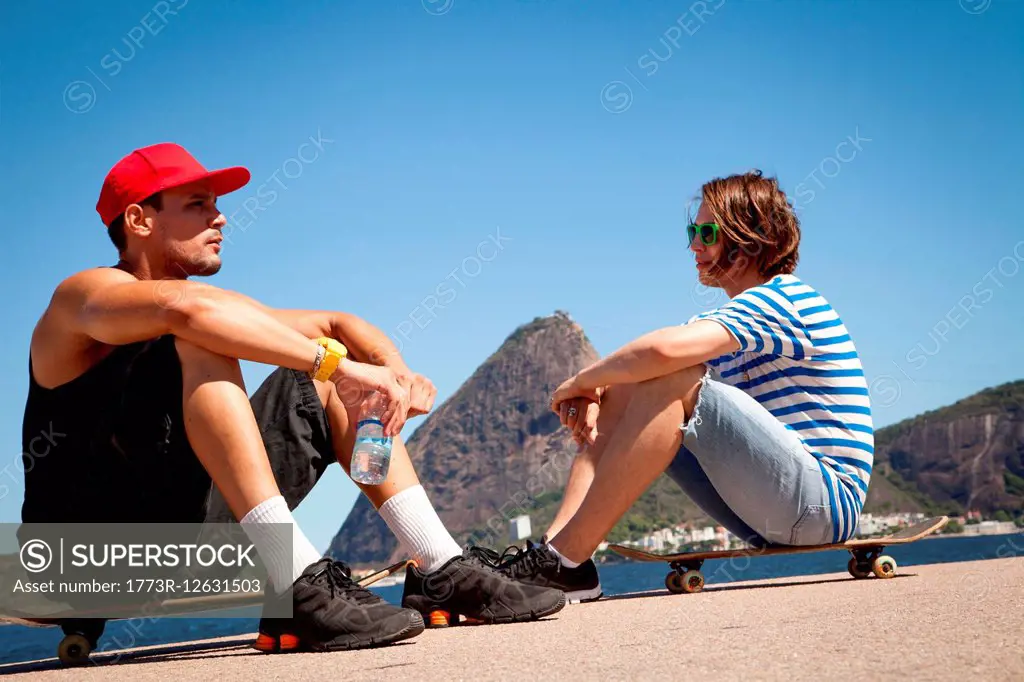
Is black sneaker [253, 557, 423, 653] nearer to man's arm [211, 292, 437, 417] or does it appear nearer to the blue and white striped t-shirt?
man's arm [211, 292, 437, 417]

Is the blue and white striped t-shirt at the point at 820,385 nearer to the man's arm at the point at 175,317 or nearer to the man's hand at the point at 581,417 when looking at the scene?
the man's hand at the point at 581,417

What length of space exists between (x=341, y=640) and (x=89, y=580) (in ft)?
3.67

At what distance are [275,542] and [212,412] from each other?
0.44 m

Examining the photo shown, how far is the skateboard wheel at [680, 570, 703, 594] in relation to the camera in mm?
4723

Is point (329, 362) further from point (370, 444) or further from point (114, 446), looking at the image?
point (114, 446)

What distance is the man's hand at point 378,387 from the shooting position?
3168mm

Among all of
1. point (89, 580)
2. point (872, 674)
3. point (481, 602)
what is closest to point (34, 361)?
point (89, 580)

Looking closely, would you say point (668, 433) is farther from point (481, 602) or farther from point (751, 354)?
point (481, 602)

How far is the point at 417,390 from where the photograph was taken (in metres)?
3.50

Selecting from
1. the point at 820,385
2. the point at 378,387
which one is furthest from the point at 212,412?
the point at 820,385

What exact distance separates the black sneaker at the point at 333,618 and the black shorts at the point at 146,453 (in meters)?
0.59

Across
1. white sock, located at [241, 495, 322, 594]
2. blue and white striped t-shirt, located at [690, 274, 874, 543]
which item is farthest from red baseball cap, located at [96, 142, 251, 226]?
blue and white striped t-shirt, located at [690, 274, 874, 543]

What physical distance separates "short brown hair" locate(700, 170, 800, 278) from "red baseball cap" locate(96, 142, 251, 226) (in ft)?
7.28

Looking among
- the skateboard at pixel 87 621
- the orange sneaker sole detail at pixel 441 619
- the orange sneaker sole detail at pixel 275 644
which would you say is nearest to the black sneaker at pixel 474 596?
the orange sneaker sole detail at pixel 441 619
